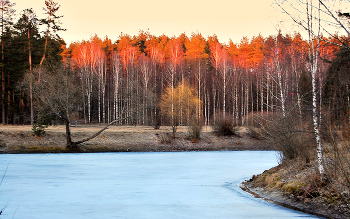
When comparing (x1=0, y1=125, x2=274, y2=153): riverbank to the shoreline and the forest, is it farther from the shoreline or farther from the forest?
the shoreline

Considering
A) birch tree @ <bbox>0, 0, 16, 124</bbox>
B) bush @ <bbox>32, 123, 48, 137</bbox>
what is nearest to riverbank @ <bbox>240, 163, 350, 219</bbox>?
bush @ <bbox>32, 123, 48, 137</bbox>

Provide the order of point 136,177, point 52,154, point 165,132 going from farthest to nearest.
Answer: point 165,132
point 52,154
point 136,177

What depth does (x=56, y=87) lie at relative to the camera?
3409 cm

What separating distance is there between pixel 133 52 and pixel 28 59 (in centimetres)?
2088

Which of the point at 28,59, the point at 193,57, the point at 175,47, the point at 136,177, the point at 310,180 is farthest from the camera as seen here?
the point at 193,57

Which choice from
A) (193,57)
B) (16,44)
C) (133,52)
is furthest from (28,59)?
(193,57)

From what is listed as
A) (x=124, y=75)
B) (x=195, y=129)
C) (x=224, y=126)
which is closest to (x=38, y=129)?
(x=195, y=129)

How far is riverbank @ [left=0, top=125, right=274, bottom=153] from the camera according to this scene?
34.8m

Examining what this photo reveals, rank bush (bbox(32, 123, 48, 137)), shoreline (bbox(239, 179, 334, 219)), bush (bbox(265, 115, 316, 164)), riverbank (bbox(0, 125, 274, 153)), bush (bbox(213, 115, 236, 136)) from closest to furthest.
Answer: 1. shoreline (bbox(239, 179, 334, 219))
2. bush (bbox(265, 115, 316, 164))
3. riverbank (bbox(0, 125, 274, 153))
4. bush (bbox(32, 123, 48, 137))
5. bush (bbox(213, 115, 236, 136))

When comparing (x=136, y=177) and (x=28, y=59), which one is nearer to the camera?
(x=136, y=177)

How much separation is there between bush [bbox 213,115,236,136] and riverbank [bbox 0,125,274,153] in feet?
2.12

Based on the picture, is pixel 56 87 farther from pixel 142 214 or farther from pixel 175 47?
pixel 175 47

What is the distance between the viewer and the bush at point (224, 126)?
43969 millimetres

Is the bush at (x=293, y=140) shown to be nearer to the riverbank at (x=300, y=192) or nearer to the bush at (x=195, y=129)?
the riverbank at (x=300, y=192)
